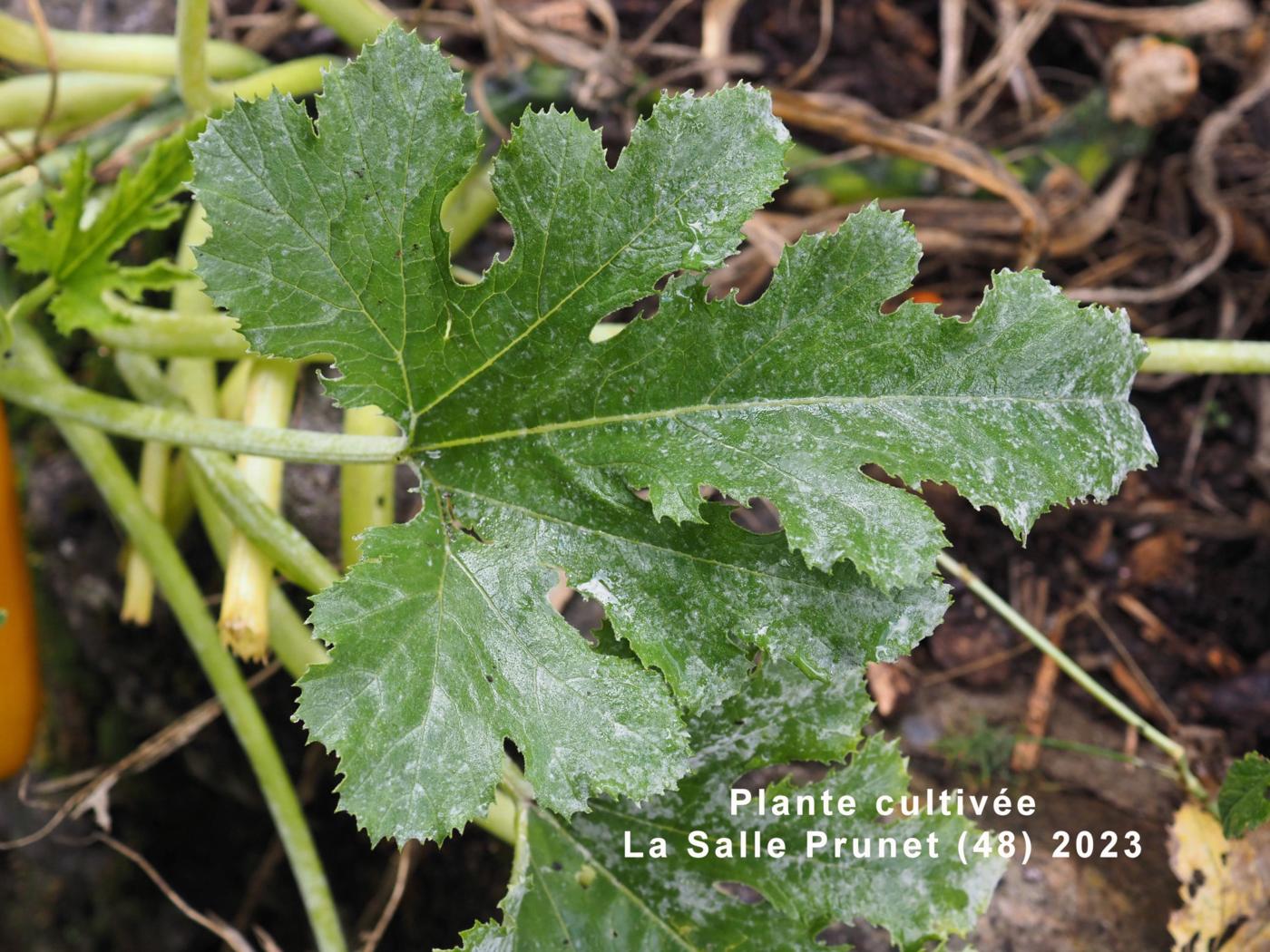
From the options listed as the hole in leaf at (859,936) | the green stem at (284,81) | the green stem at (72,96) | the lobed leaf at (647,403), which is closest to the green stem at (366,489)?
the lobed leaf at (647,403)

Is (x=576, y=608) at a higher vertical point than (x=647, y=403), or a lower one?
lower

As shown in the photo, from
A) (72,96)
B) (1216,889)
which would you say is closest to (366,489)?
(72,96)

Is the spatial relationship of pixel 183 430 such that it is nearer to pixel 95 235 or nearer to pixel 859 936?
pixel 95 235

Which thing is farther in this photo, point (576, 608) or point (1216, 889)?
point (576, 608)

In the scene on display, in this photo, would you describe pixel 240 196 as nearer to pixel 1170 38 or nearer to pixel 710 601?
pixel 710 601

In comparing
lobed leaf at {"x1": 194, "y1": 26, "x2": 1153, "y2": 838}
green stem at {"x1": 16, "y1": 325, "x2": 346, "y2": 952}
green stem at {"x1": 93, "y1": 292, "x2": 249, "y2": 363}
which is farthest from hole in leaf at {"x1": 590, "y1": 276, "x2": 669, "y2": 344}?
green stem at {"x1": 16, "y1": 325, "x2": 346, "y2": 952}

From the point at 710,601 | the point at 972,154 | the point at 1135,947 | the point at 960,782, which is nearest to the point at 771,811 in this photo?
the point at 710,601
